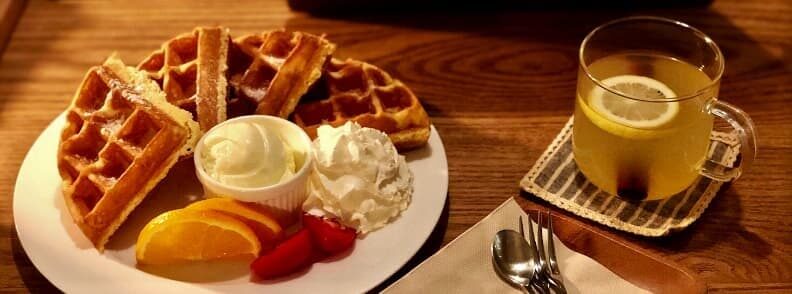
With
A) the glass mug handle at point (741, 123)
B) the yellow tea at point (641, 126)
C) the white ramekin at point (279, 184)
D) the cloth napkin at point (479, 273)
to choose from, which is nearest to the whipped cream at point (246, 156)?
the white ramekin at point (279, 184)

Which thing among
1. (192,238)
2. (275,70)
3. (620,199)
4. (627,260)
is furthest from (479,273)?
(275,70)

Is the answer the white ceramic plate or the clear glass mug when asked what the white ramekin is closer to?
the white ceramic plate

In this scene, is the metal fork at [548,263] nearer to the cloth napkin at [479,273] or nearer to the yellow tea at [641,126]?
the cloth napkin at [479,273]

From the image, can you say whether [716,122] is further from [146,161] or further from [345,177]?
[146,161]

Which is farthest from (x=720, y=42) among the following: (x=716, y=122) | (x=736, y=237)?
(x=736, y=237)

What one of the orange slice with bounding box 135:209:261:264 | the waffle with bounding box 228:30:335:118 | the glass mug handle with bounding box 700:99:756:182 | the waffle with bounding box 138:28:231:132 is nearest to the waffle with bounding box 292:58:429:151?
the waffle with bounding box 228:30:335:118

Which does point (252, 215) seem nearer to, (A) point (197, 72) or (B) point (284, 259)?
(B) point (284, 259)

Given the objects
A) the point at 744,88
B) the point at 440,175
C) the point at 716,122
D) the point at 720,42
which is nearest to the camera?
the point at 440,175

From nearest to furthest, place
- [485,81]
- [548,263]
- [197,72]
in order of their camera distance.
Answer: [548,263], [197,72], [485,81]
